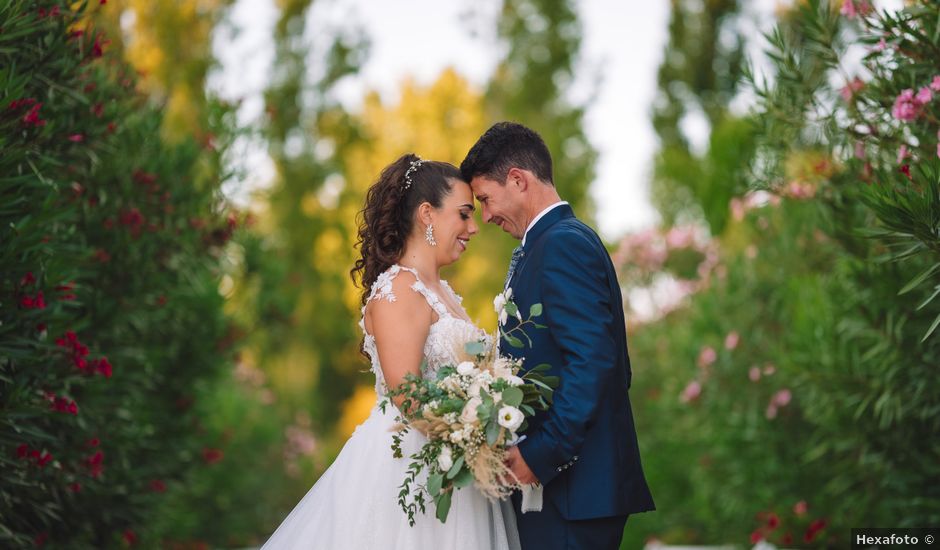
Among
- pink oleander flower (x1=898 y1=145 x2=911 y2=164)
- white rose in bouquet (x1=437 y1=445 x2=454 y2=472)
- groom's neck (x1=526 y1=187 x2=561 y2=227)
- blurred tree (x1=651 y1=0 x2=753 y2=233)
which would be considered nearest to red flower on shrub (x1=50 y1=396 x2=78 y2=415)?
white rose in bouquet (x1=437 y1=445 x2=454 y2=472)

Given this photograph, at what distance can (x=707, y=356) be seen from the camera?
914cm

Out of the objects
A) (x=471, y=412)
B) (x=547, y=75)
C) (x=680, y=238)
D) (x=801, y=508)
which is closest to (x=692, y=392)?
(x=801, y=508)

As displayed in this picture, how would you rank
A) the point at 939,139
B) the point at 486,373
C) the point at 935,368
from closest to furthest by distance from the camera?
the point at 486,373 → the point at 939,139 → the point at 935,368

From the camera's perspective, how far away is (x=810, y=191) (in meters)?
7.27

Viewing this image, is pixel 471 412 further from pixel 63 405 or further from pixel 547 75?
pixel 547 75

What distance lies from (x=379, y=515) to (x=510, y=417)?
2.71 ft

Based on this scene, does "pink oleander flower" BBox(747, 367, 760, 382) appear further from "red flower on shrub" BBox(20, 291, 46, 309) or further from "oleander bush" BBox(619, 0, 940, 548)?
"red flower on shrub" BBox(20, 291, 46, 309)

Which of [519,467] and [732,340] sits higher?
[732,340]

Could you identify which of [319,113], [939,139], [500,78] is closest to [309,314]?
[319,113]

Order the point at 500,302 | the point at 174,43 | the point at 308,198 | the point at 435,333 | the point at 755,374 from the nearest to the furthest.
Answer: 1. the point at 500,302
2. the point at 435,333
3. the point at 755,374
4. the point at 174,43
5. the point at 308,198

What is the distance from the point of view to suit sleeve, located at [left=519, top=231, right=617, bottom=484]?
Result: 12.0ft

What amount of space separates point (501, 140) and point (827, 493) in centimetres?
484

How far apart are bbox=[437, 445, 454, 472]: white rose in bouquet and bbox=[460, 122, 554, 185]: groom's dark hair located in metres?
1.20

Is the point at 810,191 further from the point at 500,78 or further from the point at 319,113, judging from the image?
the point at 319,113
